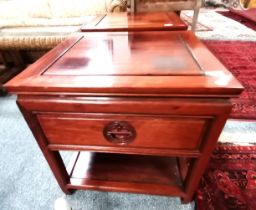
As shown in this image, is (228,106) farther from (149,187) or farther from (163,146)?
(149,187)

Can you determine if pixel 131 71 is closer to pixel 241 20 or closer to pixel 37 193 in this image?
pixel 37 193

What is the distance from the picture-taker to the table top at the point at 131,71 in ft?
1.34

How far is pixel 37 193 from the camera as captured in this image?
0.79m

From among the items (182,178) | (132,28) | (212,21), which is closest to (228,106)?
(182,178)

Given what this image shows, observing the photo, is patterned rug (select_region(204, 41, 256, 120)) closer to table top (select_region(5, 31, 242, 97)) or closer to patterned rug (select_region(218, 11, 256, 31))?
table top (select_region(5, 31, 242, 97))

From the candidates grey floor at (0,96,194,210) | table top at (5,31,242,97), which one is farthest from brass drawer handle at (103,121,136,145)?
grey floor at (0,96,194,210)

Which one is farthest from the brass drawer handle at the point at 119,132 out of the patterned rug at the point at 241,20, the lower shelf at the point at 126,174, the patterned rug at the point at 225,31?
the patterned rug at the point at 241,20

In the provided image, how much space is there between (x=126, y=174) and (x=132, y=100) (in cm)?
42

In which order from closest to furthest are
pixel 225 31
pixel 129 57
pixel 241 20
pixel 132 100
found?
1. pixel 132 100
2. pixel 129 57
3. pixel 225 31
4. pixel 241 20

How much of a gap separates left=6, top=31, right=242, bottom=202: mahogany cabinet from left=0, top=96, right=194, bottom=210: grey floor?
0.32ft

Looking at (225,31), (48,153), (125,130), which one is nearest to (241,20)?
(225,31)

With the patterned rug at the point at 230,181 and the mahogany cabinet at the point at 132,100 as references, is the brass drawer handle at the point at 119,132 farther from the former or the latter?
the patterned rug at the point at 230,181

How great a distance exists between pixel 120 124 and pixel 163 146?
0.14 m

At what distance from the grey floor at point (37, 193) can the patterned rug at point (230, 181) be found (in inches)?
3.6
